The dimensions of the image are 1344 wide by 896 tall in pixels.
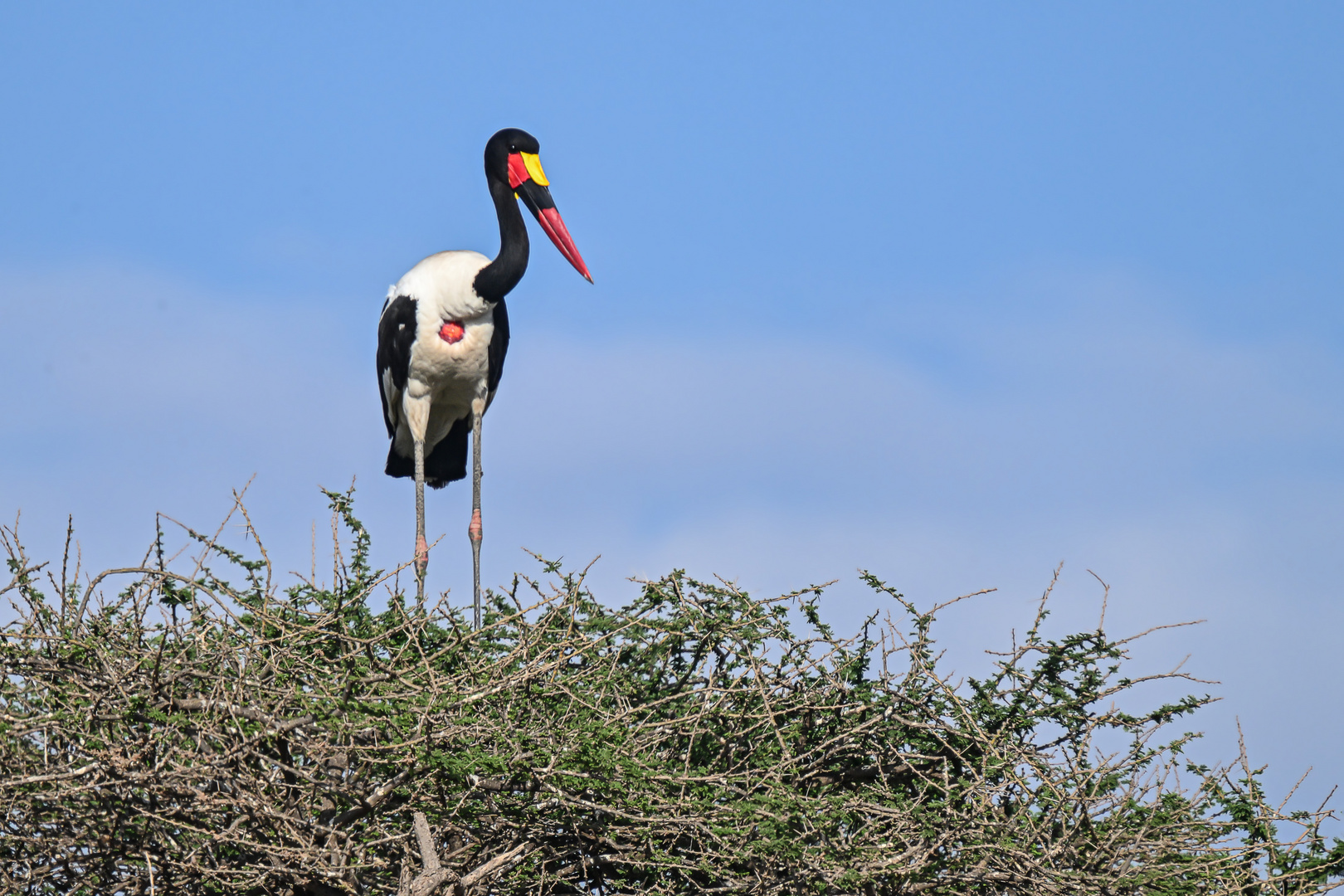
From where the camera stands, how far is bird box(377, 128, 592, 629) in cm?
997

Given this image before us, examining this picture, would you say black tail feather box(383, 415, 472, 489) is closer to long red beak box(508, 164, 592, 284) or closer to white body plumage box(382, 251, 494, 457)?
white body plumage box(382, 251, 494, 457)

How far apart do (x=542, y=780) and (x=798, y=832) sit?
36.0 inches

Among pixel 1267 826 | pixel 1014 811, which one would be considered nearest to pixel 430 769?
pixel 1014 811

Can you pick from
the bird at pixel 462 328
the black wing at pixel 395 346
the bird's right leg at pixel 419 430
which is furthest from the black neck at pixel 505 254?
the bird's right leg at pixel 419 430

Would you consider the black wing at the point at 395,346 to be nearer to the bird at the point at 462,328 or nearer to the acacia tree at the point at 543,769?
the bird at the point at 462,328

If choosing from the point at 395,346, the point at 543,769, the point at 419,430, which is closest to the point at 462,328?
the point at 395,346

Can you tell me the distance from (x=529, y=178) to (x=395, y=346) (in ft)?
4.63

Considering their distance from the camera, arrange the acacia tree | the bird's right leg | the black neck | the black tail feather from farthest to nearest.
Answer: the black tail feather
the bird's right leg
the black neck
the acacia tree

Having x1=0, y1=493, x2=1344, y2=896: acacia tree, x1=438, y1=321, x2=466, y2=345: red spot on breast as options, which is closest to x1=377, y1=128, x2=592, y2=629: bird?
x1=438, y1=321, x2=466, y2=345: red spot on breast

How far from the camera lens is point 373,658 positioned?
231 inches

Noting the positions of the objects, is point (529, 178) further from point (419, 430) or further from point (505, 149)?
point (419, 430)

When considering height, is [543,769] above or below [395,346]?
below

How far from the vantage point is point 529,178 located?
1047 cm

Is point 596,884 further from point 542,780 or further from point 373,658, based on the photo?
point 373,658
